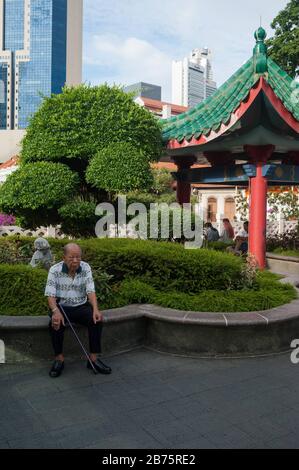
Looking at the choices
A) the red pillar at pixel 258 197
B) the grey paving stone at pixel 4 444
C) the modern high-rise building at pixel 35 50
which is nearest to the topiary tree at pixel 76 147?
the red pillar at pixel 258 197

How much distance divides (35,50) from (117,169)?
110m

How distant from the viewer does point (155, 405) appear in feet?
13.1

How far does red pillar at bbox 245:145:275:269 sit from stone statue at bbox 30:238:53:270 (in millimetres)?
→ 4686

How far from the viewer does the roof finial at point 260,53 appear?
7930 millimetres

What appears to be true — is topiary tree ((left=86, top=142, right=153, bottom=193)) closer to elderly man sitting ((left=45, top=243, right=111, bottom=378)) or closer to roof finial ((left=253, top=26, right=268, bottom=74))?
roof finial ((left=253, top=26, right=268, bottom=74))

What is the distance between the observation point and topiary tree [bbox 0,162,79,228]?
9.07m

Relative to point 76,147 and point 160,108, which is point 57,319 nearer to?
point 76,147

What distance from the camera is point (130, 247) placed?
645 cm

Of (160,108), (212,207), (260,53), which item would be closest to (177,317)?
(260,53)

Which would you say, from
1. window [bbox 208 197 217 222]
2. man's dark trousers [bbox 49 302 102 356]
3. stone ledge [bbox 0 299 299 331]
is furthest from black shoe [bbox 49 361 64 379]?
window [bbox 208 197 217 222]

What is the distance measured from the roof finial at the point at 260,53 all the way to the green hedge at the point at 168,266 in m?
3.57

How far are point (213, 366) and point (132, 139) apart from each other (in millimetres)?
5685

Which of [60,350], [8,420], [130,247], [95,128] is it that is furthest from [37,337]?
[95,128]
